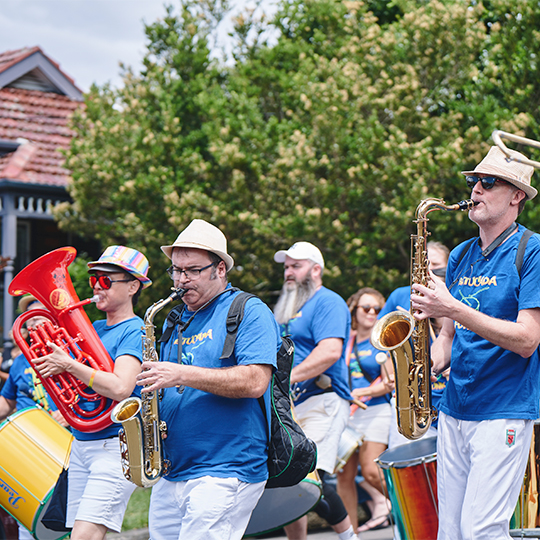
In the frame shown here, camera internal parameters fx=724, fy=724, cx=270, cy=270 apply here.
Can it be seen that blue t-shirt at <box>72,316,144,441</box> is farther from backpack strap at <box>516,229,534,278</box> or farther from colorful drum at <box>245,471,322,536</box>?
backpack strap at <box>516,229,534,278</box>

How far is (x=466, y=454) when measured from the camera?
3.28 m

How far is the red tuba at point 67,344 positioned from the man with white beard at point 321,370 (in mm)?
1640

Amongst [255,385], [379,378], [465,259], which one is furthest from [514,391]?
[379,378]

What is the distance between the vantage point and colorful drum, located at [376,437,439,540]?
421 cm

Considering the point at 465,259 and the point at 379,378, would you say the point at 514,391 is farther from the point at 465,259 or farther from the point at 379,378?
the point at 379,378

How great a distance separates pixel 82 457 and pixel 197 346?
119cm

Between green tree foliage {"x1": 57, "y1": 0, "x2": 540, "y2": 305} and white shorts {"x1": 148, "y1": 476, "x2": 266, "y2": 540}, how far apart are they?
6286mm

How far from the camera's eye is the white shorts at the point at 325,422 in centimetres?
539

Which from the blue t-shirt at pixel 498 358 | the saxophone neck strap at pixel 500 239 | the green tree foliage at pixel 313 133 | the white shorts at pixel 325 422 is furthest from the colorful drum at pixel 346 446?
the green tree foliage at pixel 313 133

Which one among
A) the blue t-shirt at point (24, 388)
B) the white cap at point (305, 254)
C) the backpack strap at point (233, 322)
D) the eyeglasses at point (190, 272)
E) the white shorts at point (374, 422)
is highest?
the white cap at point (305, 254)

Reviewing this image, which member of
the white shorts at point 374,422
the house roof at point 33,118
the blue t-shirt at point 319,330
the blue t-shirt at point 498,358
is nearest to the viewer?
the blue t-shirt at point 498,358

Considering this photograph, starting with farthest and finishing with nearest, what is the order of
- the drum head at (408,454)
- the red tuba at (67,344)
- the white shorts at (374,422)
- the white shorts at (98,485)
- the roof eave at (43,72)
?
the roof eave at (43,72), the white shorts at (374,422), the drum head at (408,454), the red tuba at (67,344), the white shorts at (98,485)

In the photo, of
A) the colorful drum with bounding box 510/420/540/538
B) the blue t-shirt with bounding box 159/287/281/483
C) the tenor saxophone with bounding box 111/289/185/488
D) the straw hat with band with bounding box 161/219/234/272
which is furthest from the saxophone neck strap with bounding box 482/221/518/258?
the tenor saxophone with bounding box 111/289/185/488

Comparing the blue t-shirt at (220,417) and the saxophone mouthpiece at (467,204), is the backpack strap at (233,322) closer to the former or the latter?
the blue t-shirt at (220,417)
